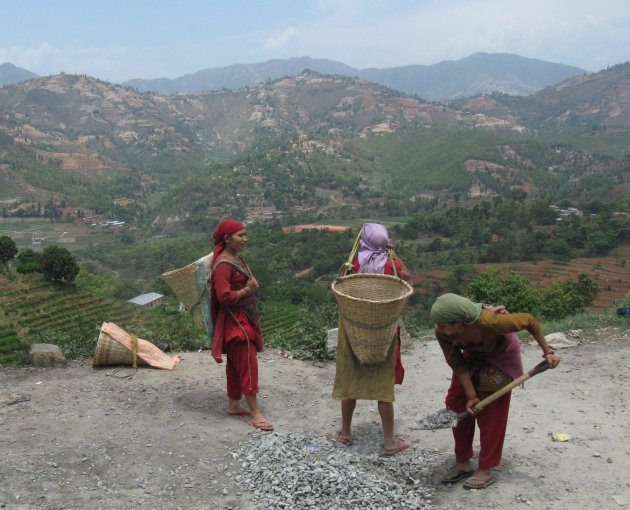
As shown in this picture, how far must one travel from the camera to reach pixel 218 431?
3945mm

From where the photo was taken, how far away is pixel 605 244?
39.8 metres

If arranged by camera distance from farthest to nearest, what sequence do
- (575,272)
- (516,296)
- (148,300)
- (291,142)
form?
(291,142), (148,300), (575,272), (516,296)

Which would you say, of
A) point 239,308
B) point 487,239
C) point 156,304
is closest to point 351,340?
point 239,308

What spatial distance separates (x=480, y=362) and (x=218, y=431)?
1.94 m

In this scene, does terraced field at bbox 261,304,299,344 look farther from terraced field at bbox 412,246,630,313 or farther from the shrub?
the shrub

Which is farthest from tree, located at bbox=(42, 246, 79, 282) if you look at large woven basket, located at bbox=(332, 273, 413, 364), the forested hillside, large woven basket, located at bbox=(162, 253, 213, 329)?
large woven basket, located at bbox=(332, 273, 413, 364)

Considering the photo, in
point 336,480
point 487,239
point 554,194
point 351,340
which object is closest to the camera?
point 336,480

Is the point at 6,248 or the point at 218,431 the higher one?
the point at 218,431

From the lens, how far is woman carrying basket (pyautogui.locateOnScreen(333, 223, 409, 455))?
3.58 metres

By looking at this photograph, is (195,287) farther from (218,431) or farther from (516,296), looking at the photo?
(516,296)

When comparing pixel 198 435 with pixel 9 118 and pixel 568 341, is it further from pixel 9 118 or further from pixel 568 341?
pixel 9 118

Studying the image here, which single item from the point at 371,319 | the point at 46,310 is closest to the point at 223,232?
the point at 371,319

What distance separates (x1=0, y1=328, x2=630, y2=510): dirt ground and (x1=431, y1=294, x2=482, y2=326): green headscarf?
3.52 feet

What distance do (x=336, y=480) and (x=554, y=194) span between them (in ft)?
263
